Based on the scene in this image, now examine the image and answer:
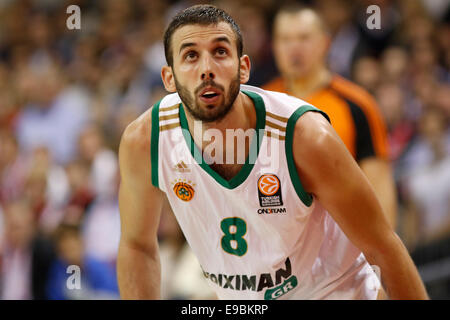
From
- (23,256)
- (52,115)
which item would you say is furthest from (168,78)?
(52,115)

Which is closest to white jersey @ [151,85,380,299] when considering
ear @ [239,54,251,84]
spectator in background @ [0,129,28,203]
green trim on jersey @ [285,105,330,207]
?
green trim on jersey @ [285,105,330,207]

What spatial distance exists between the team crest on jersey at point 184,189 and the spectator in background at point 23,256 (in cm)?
326

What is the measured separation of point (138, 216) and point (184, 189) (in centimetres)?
27

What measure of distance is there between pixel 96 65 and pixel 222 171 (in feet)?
18.2

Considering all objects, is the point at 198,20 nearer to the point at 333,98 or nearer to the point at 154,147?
the point at 154,147

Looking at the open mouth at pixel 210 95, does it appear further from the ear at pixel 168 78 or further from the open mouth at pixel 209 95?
the ear at pixel 168 78

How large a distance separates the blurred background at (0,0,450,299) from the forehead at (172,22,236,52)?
8.36ft

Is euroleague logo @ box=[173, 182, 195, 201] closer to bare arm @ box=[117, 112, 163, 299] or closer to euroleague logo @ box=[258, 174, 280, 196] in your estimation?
bare arm @ box=[117, 112, 163, 299]

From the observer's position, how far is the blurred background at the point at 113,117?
5.88 m
